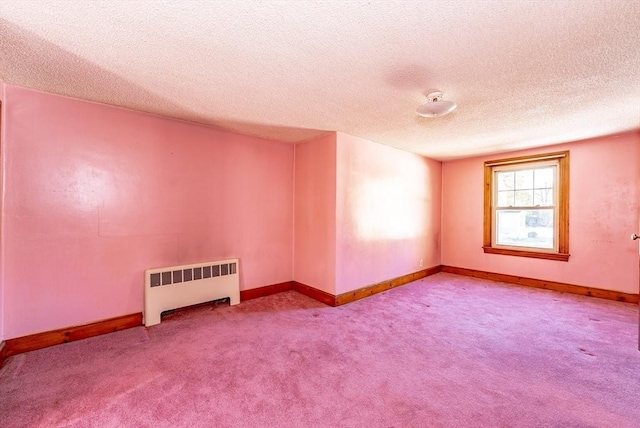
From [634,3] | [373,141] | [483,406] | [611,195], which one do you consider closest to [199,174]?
[373,141]

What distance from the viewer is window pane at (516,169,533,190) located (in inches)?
177

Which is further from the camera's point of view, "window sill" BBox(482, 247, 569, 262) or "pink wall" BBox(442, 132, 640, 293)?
"window sill" BBox(482, 247, 569, 262)

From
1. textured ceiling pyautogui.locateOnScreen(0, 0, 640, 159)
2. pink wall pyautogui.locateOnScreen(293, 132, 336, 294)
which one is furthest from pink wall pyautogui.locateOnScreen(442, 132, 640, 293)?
pink wall pyautogui.locateOnScreen(293, 132, 336, 294)

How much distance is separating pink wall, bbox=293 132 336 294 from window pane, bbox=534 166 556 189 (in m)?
3.61

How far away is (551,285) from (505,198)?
5.13ft

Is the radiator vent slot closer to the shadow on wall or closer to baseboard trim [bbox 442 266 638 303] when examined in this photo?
the shadow on wall

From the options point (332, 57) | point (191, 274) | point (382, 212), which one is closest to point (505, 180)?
point (382, 212)

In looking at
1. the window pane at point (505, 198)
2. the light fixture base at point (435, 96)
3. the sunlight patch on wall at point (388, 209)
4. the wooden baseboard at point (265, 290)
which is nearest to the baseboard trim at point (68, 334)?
the wooden baseboard at point (265, 290)

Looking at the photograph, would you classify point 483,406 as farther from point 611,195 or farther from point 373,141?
point 611,195

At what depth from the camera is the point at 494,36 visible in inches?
62.1

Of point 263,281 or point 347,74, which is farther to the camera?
point 263,281

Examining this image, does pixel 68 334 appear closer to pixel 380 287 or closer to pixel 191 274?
pixel 191 274

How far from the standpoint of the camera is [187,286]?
9.86 feet

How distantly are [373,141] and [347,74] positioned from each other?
2.05m
